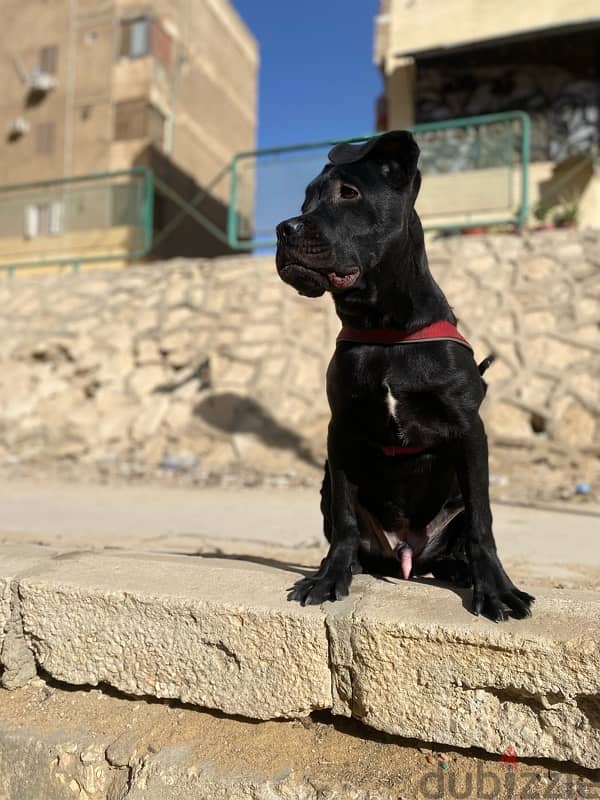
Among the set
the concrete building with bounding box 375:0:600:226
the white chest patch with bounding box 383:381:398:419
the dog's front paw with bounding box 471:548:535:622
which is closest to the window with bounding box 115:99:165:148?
the concrete building with bounding box 375:0:600:226

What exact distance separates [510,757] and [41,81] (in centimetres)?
1900

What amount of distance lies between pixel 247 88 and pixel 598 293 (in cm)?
1782

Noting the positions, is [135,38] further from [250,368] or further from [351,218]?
[351,218]

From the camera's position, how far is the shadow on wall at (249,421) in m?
6.53

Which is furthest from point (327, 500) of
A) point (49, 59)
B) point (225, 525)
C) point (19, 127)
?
point (49, 59)

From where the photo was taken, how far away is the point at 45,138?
16781 mm

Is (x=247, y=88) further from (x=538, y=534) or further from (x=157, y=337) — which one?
(x=538, y=534)

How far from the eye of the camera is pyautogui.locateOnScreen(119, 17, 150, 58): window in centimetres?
1600

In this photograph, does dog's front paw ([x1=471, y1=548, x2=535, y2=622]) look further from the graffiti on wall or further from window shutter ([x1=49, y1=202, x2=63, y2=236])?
window shutter ([x1=49, y1=202, x2=63, y2=236])

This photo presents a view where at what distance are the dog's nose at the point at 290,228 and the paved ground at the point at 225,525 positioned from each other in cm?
185

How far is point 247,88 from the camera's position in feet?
69.9

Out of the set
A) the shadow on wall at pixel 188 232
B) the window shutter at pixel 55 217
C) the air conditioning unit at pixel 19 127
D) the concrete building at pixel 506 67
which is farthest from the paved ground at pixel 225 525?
the air conditioning unit at pixel 19 127

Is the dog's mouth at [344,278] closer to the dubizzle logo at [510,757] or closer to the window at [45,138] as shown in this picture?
the dubizzle logo at [510,757]

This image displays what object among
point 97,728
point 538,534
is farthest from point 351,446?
point 538,534
